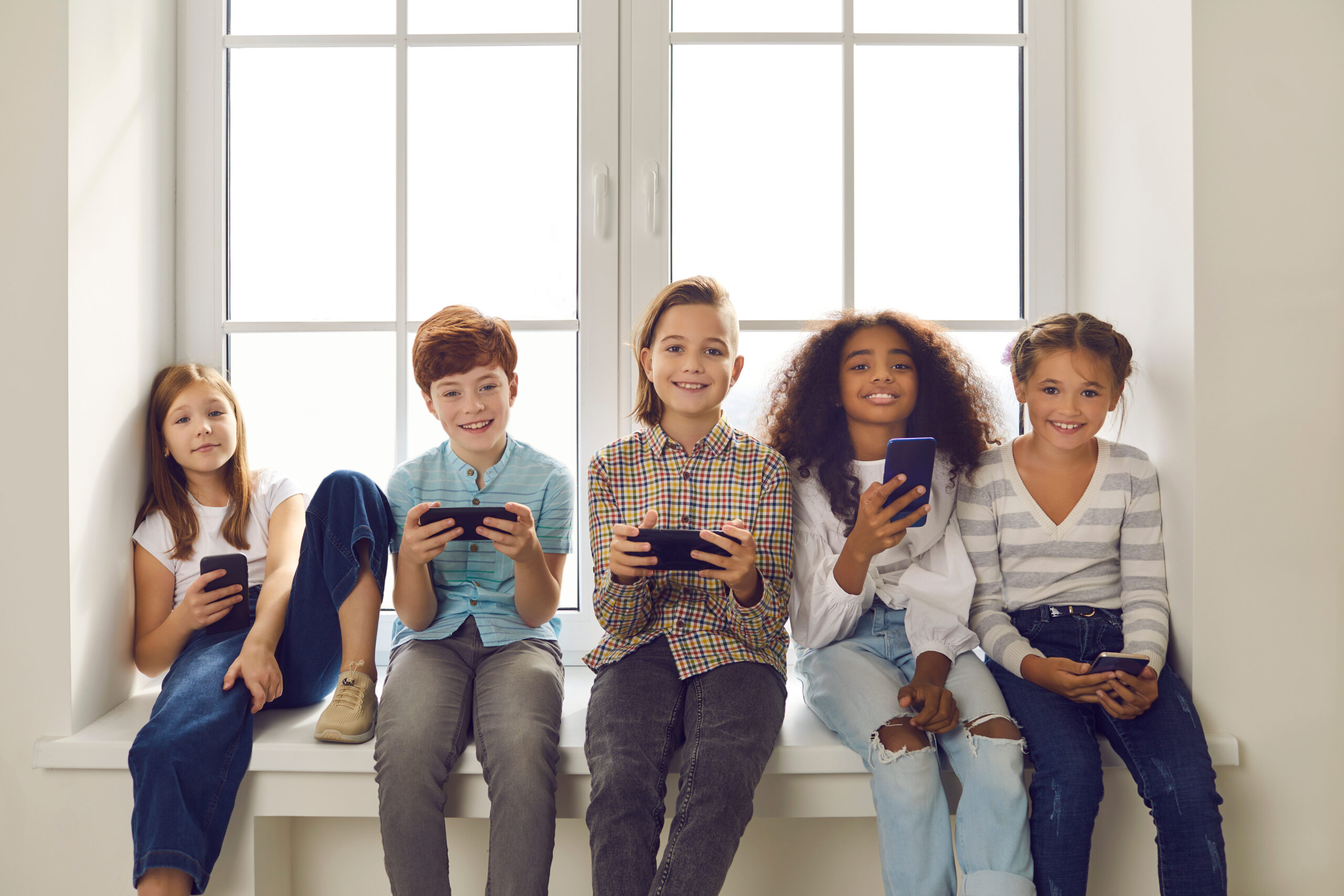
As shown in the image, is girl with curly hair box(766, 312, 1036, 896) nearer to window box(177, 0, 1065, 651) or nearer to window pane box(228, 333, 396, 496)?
window box(177, 0, 1065, 651)

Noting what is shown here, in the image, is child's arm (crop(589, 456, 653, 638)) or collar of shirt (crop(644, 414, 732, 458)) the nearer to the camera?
child's arm (crop(589, 456, 653, 638))

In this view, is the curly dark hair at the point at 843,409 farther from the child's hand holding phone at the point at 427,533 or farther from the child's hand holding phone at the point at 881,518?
the child's hand holding phone at the point at 427,533

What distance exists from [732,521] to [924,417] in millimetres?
416

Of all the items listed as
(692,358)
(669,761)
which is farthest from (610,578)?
(692,358)

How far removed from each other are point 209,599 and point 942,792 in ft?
4.04

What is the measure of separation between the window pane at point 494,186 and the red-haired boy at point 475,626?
0.86 feet

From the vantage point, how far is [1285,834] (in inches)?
56.4

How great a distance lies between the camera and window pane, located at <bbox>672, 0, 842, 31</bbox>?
1.83 meters

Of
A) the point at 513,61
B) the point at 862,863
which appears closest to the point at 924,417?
the point at 862,863

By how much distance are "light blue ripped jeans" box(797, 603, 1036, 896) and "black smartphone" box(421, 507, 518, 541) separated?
0.59m

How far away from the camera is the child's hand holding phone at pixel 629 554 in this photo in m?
1.33

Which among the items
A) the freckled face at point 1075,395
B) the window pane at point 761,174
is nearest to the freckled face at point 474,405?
the window pane at point 761,174

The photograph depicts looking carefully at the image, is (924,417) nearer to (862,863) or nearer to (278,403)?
(862,863)

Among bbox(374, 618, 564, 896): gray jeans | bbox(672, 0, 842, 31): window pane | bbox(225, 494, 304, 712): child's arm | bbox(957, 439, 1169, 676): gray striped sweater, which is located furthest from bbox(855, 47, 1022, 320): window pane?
bbox(225, 494, 304, 712): child's arm
